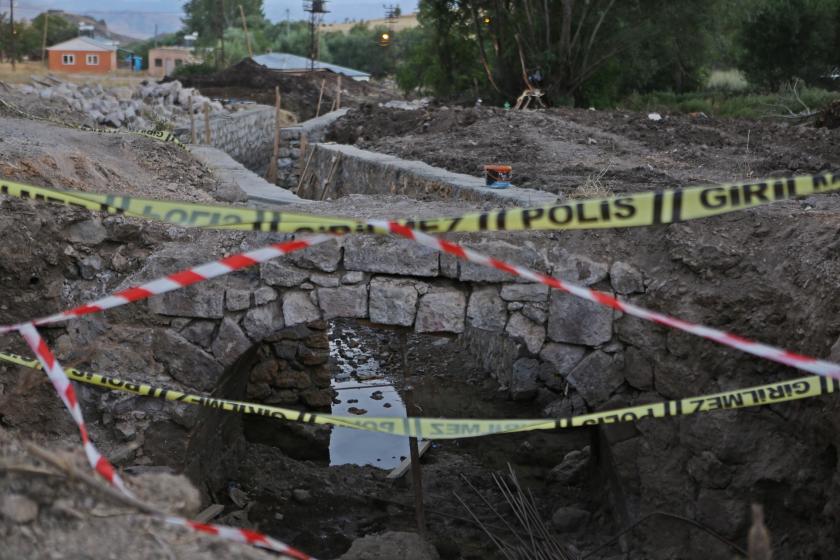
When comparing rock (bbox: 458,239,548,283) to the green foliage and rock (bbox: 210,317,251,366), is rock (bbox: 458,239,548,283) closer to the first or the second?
rock (bbox: 210,317,251,366)

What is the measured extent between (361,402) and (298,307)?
3.87m

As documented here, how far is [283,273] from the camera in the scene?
6.01m

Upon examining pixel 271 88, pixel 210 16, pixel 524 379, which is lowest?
pixel 524 379

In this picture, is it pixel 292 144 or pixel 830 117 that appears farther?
pixel 292 144

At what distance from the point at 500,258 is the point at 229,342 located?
1.76 metres

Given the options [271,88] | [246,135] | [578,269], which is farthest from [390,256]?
[271,88]

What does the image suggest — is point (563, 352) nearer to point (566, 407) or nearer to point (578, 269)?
point (578, 269)

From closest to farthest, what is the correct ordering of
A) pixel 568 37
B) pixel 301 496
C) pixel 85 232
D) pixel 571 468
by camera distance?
pixel 85 232
pixel 301 496
pixel 571 468
pixel 568 37

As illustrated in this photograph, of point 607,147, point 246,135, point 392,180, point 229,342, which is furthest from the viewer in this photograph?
point 246,135

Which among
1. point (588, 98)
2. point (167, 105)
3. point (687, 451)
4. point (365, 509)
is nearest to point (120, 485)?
point (687, 451)

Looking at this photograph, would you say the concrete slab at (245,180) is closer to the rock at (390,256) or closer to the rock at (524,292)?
the rock at (390,256)

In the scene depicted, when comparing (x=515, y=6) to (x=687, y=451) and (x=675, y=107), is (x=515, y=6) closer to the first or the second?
(x=675, y=107)

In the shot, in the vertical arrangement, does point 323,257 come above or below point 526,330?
above

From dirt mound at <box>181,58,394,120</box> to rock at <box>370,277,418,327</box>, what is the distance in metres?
21.7
